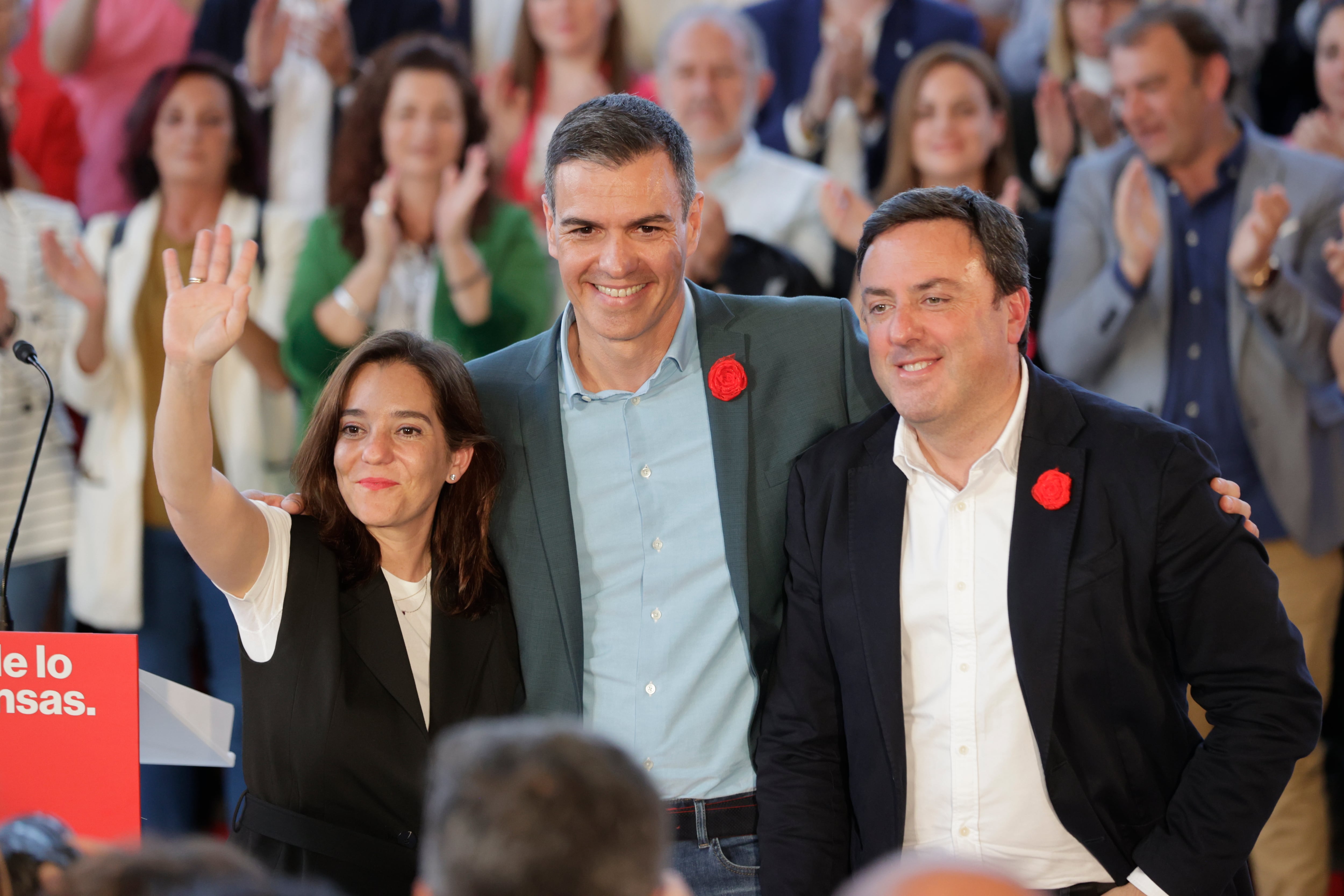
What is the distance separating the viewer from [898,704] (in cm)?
205

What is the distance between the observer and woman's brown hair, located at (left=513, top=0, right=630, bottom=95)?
4.55m

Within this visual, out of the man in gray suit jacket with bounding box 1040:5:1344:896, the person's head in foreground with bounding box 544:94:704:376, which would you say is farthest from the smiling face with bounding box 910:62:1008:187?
the person's head in foreground with bounding box 544:94:704:376

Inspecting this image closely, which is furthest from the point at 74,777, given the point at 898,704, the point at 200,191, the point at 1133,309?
the point at 1133,309

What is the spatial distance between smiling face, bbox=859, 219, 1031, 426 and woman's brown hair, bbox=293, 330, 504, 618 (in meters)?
0.76

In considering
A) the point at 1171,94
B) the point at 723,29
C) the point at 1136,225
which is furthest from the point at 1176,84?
the point at 723,29

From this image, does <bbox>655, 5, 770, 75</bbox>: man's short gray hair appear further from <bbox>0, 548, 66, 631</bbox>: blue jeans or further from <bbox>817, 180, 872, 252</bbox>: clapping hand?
<bbox>0, 548, 66, 631</bbox>: blue jeans

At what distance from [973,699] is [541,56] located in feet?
10.8

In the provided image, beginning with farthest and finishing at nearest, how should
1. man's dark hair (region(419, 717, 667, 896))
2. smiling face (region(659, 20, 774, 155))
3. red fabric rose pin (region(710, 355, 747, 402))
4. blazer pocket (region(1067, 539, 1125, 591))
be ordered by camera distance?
1. smiling face (region(659, 20, 774, 155))
2. red fabric rose pin (region(710, 355, 747, 402))
3. blazer pocket (region(1067, 539, 1125, 591))
4. man's dark hair (region(419, 717, 667, 896))

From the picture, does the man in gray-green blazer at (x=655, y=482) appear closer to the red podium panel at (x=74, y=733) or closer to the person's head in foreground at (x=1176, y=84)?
the red podium panel at (x=74, y=733)

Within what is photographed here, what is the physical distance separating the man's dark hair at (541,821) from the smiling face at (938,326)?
1092 millimetres

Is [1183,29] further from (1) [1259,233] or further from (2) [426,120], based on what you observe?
(2) [426,120]

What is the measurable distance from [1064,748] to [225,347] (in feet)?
4.83

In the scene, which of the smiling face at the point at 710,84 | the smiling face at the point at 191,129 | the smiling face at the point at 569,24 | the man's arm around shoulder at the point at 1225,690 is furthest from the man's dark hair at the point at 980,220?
the smiling face at the point at 191,129

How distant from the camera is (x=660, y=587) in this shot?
2.25 m
